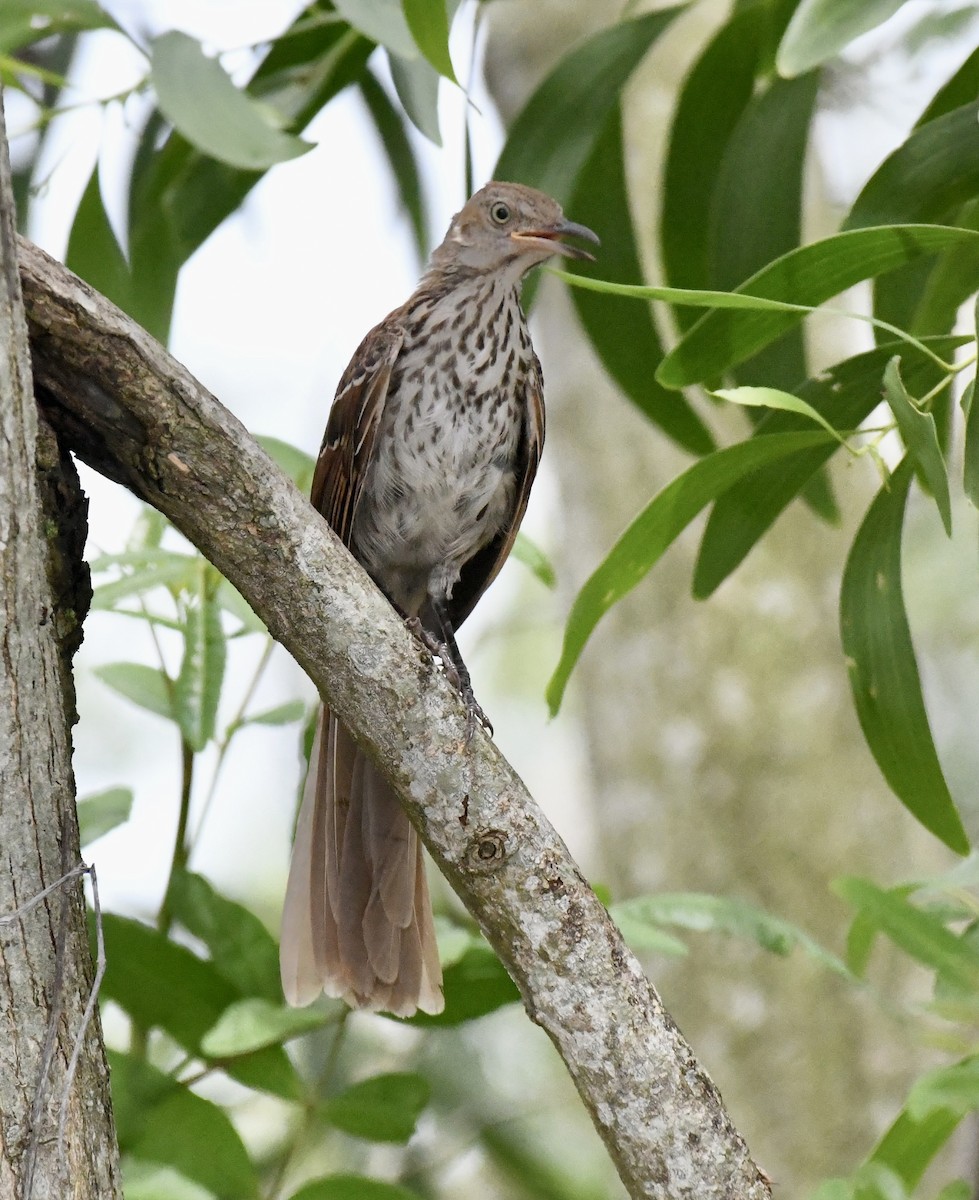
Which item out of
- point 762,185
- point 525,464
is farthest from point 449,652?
point 762,185

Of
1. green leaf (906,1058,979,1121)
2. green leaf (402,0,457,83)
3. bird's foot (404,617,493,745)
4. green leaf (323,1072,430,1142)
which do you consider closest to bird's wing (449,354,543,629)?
bird's foot (404,617,493,745)

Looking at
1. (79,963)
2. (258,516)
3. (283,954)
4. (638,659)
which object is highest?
(638,659)

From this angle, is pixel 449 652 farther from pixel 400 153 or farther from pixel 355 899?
pixel 400 153

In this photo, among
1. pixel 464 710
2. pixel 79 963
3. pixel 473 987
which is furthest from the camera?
pixel 473 987

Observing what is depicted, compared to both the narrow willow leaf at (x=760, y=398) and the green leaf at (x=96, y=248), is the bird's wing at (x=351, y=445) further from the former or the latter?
the narrow willow leaf at (x=760, y=398)

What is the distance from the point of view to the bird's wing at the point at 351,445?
2.77 meters

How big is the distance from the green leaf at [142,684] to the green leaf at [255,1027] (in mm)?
534

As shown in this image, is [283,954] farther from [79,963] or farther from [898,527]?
[898,527]

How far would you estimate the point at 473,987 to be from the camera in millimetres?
2424

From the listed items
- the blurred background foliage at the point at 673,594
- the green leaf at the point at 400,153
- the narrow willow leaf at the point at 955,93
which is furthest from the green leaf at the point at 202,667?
the green leaf at the point at 400,153

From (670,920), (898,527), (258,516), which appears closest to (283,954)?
(670,920)

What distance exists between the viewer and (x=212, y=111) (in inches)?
89.4

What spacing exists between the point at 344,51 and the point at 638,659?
1.97m

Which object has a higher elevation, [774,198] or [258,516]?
[774,198]
